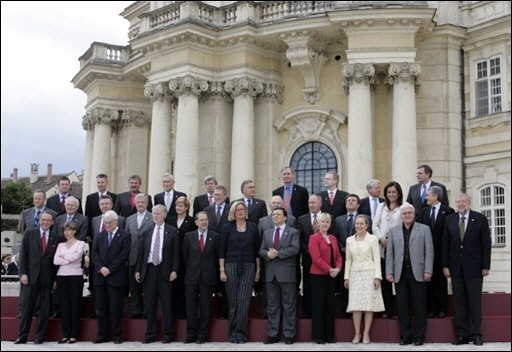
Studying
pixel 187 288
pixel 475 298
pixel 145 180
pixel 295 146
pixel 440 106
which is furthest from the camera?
pixel 145 180

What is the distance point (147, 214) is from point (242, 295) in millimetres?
2197

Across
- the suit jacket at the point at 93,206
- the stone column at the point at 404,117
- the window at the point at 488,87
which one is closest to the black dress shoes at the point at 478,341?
the suit jacket at the point at 93,206

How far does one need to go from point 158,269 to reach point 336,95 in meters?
13.3

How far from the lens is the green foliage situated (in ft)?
196

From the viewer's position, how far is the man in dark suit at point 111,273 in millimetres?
11402

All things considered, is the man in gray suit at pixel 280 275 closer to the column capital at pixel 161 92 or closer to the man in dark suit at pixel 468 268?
the man in dark suit at pixel 468 268

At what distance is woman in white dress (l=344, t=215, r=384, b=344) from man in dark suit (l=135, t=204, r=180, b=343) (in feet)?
8.94

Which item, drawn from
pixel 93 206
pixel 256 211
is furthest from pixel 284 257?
pixel 93 206

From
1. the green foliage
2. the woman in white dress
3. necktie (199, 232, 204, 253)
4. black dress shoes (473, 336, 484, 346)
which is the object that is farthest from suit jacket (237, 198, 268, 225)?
the green foliage

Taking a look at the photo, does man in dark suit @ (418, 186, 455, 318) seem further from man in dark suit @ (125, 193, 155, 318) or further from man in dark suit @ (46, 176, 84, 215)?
man in dark suit @ (46, 176, 84, 215)

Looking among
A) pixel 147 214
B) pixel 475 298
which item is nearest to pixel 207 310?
pixel 147 214

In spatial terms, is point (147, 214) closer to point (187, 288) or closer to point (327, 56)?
point (187, 288)

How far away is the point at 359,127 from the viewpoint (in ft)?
70.0

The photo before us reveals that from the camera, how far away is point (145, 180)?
94.2ft
